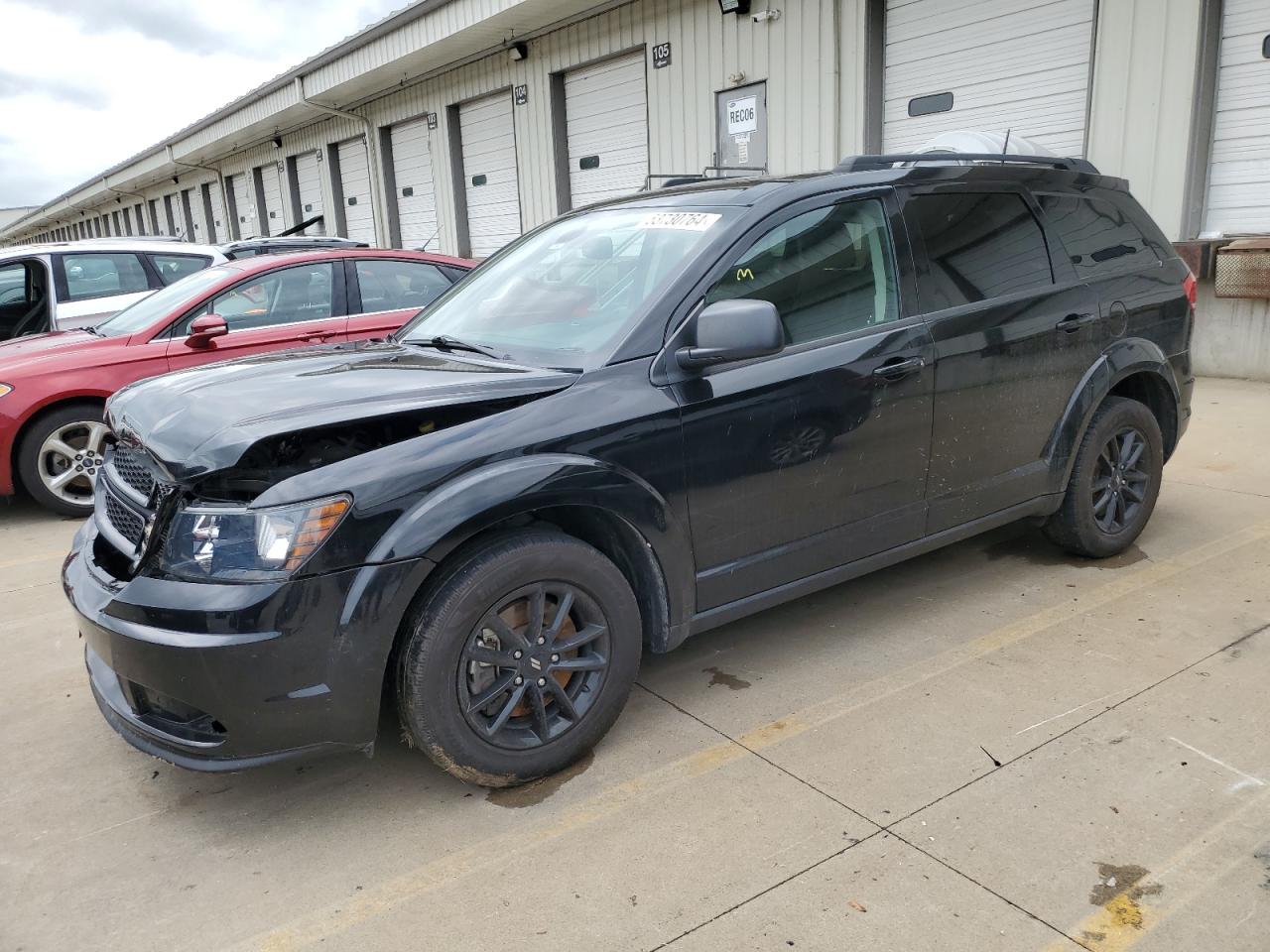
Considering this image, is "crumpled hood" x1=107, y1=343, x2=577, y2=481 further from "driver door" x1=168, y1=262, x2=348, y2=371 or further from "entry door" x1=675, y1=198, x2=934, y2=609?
"driver door" x1=168, y1=262, x2=348, y2=371

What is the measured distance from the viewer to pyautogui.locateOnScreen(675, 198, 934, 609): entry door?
3.06 meters

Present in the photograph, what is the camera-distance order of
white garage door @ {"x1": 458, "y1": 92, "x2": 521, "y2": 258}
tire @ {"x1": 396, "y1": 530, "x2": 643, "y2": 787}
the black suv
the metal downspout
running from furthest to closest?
the metal downspout, white garage door @ {"x1": 458, "y1": 92, "x2": 521, "y2": 258}, tire @ {"x1": 396, "y1": 530, "x2": 643, "y2": 787}, the black suv

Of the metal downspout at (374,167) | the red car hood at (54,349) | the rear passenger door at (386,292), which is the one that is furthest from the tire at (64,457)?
the metal downspout at (374,167)

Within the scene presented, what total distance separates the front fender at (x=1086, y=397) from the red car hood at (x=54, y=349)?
560 cm

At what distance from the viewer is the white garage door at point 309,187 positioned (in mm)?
22484

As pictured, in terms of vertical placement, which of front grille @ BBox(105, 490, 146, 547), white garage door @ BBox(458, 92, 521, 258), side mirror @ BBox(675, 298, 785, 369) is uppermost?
white garage door @ BBox(458, 92, 521, 258)

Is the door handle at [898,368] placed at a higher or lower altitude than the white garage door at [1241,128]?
lower

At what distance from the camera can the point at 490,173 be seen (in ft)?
53.3

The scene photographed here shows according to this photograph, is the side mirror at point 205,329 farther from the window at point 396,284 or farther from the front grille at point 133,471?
the front grille at point 133,471

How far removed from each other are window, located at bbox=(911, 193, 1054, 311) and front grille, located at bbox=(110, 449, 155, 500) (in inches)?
107

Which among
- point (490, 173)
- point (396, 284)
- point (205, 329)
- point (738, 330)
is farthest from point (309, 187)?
point (738, 330)

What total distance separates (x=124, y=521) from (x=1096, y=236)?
159 inches

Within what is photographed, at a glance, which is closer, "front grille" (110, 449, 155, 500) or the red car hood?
"front grille" (110, 449, 155, 500)

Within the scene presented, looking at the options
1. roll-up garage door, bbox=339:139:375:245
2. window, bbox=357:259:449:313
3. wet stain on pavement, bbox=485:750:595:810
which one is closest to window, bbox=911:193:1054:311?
wet stain on pavement, bbox=485:750:595:810
